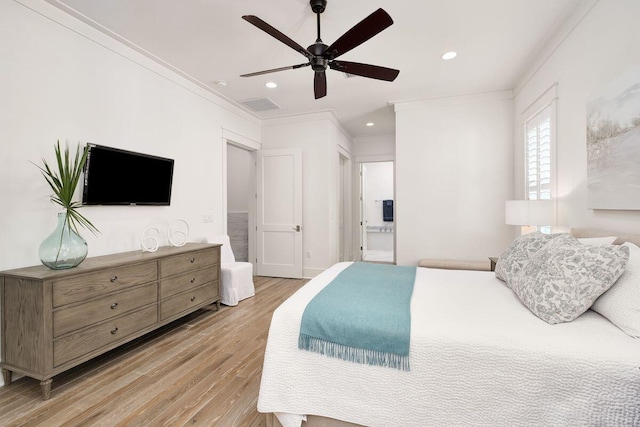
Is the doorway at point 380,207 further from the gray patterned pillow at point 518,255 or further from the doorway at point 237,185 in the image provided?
the gray patterned pillow at point 518,255

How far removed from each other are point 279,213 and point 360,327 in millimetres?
3715

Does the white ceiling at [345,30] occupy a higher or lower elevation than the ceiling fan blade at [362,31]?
higher

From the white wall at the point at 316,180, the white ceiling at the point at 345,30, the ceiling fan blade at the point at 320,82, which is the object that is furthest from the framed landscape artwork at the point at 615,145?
the white wall at the point at 316,180

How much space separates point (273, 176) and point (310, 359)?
3864mm

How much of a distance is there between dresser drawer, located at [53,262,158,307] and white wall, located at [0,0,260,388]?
0.48 m

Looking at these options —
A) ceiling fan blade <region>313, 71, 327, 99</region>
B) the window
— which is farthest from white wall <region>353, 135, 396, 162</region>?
ceiling fan blade <region>313, 71, 327, 99</region>

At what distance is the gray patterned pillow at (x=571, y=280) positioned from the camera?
1274mm

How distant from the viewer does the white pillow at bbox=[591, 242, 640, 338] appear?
3.77 ft

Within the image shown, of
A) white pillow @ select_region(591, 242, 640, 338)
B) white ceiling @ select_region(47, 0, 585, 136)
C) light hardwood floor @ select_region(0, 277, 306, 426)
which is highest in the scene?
white ceiling @ select_region(47, 0, 585, 136)

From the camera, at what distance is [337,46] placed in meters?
1.99

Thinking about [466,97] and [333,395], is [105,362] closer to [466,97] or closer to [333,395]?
[333,395]

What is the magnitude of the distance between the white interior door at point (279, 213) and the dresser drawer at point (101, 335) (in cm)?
249

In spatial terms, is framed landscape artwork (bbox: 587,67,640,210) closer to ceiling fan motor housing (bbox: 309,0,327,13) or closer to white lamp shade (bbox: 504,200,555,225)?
white lamp shade (bbox: 504,200,555,225)

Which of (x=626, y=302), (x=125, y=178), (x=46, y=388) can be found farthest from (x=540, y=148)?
(x=46, y=388)
